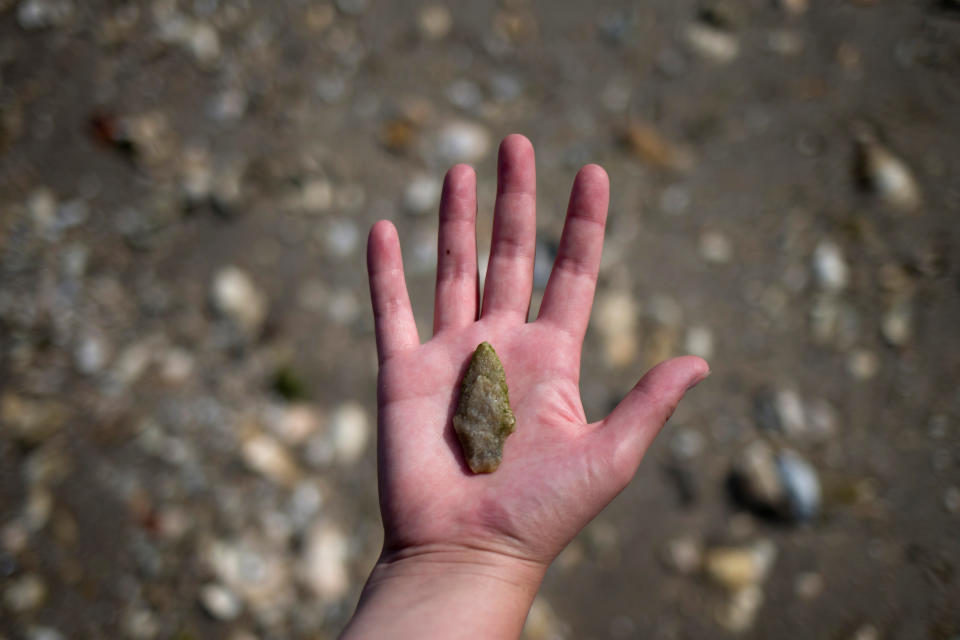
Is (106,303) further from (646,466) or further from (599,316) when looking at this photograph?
(646,466)

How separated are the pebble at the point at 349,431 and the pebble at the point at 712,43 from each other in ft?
6.14

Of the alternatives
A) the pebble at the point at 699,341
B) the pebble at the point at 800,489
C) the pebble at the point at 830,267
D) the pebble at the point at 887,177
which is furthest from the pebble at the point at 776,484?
the pebble at the point at 887,177

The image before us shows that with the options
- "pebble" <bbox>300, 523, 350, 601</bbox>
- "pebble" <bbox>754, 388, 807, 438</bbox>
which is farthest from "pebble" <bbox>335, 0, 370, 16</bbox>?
"pebble" <bbox>754, 388, 807, 438</bbox>

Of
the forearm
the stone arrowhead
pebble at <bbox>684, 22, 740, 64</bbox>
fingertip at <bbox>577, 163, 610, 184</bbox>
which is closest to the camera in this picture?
the forearm

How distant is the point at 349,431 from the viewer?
7.44 feet

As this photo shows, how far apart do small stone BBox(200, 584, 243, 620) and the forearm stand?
0.87 meters

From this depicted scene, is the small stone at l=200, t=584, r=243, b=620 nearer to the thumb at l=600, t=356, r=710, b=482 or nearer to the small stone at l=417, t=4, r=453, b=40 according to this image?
the thumb at l=600, t=356, r=710, b=482

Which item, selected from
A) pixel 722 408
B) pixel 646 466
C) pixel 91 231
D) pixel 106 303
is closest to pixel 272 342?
pixel 106 303

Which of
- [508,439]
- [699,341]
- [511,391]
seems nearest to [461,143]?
[699,341]

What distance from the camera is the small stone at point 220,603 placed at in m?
2.09

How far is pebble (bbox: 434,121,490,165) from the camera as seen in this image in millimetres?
2525

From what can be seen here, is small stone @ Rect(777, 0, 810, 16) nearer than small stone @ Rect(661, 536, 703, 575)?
No

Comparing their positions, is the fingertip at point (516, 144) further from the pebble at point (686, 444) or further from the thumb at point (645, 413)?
the pebble at point (686, 444)

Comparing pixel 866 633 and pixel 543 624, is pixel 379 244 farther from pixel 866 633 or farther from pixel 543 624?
pixel 866 633
